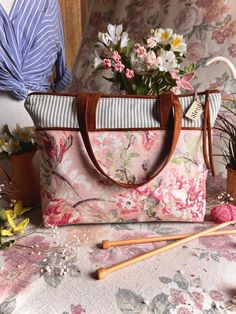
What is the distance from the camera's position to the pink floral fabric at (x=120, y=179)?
645 millimetres

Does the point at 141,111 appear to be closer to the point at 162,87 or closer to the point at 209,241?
the point at 162,87

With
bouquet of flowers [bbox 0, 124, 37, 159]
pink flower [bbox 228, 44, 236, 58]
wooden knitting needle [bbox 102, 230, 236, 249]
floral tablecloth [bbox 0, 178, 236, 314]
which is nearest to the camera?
floral tablecloth [bbox 0, 178, 236, 314]

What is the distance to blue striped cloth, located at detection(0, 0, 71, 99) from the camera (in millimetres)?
767

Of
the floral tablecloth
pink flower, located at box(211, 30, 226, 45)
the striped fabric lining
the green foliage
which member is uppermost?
pink flower, located at box(211, 30, 226, 45)

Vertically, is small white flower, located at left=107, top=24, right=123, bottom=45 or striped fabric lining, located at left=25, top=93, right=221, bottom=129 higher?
small white flower, located at left=107, top=24, right=123, bottom=45

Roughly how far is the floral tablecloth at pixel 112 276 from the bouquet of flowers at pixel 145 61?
0.26 m

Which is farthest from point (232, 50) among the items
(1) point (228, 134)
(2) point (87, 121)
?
(2) point (87, 121)

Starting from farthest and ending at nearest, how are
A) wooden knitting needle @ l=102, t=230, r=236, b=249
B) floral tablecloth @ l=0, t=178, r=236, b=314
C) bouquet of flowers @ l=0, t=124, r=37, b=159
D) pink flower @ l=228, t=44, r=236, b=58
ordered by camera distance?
1. pink flower @ l=228, t=44, r=236, b=58
2. bouquet of flowers @ l=0, t=124, r=37, b=159
3. wooden knitting needle @ l=102, t=230, r=236, b=249
4. floral tablecloth @ l=0, t=178, r=236, b=314

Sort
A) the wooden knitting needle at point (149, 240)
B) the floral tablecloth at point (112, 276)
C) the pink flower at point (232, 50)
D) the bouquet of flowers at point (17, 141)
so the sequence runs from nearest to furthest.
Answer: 1. the floral tablecloth at point (112, 276)
2. the wooden knitting needle at point (149, 240)
3. the bouquet of flowers at point (17, 141)
4. the pink flower at point (232, 50)

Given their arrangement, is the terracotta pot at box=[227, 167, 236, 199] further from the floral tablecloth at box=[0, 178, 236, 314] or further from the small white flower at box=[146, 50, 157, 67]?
the small white flower at box=[146, 50, 157, 67]

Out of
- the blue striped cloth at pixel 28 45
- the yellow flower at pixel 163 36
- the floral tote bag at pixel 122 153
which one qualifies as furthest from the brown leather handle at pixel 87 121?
the blue striped cloth at pixel 28 45

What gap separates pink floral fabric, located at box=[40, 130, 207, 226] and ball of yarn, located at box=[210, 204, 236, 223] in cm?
3

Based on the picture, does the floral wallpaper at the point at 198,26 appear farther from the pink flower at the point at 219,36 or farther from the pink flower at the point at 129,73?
the pink flower at the point at 129,73

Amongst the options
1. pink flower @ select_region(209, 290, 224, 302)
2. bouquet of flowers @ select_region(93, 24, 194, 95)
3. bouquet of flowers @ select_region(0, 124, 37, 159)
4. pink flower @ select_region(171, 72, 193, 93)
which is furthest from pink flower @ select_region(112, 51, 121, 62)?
pink flower @ select_region(209, 290, 224, 302)
